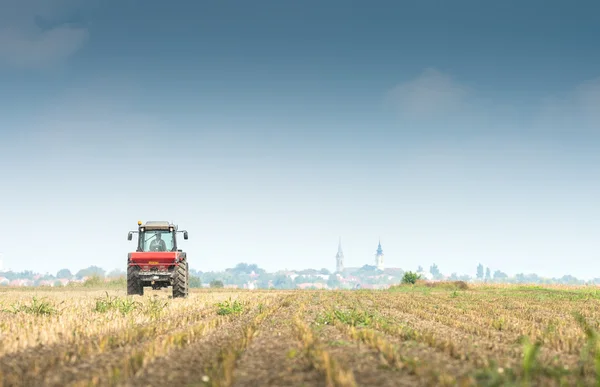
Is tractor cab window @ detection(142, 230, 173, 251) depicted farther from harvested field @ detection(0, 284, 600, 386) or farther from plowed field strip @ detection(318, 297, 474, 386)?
plowed field strip @ detection(318, 297, 474, 386)

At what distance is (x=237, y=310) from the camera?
53.8 feet

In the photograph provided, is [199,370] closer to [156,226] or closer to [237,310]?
[237,310]

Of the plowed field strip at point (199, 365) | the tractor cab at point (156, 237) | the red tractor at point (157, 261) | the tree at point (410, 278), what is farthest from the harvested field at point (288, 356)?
the tree at point (410, 278)

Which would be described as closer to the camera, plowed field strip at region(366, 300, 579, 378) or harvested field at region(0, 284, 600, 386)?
harvested field at region(0, 284, 600, 386)

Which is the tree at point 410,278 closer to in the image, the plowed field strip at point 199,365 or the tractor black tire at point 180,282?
the tractor black tire at point 180,282

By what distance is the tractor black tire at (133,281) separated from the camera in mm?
23297

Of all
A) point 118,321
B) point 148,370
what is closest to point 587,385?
point 148,370

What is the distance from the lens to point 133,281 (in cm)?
2345

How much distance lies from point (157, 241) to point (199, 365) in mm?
18083

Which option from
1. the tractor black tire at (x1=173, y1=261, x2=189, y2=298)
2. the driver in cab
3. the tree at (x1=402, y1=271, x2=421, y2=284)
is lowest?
the tree at (x1=402, y1=271, x2=421, y2=284)

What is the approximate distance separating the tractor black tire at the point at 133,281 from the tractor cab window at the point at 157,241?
1.28 meters

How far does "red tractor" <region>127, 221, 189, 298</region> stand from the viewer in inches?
917

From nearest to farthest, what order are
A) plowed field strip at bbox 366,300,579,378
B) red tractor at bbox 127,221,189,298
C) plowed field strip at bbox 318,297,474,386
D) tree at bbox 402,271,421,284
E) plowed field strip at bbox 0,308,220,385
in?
plowed field strip at bbox 318,297,474,386 → plowed field strip at bbox 0,308,220,385 → plowed field strip at bbox 366,300,579,378 → red tractor at bbox 127,221,189,298 → tree at bbox 402,271,421,284

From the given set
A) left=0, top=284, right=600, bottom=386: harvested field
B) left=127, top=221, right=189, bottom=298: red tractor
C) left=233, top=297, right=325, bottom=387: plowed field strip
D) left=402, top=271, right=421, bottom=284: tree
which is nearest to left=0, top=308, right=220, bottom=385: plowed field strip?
left=0, top=284, right=600, bottom=386: harvested field
